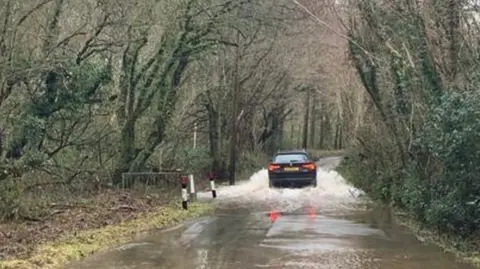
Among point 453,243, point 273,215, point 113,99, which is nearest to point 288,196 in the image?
point 273,215

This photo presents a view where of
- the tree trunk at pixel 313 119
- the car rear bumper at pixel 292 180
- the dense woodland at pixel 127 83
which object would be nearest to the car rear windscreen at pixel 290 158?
the car rear bumper at pixel 292 180

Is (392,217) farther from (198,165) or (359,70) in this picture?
(198,165)

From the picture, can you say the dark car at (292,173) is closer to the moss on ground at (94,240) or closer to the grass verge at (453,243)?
the moss on ground at (94,240)

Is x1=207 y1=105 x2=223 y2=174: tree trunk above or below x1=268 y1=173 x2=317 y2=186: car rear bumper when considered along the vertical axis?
above

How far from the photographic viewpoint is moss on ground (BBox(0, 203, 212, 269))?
10634 millimetres

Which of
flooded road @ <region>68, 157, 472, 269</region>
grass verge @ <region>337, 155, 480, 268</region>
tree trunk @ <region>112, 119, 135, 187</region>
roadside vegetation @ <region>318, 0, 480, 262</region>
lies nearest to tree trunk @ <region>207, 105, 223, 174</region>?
tree trunk @ <region>112, 119, 135, 187</region>

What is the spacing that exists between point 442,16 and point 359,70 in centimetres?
778

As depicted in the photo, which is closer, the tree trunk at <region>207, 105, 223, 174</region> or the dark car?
the dark car

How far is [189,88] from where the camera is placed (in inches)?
1177

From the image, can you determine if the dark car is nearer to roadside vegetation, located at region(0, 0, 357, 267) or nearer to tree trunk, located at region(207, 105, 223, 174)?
roadside vegetation, located at region(0, 0, 357, 267)

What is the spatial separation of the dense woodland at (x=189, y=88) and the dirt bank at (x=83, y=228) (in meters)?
1.22

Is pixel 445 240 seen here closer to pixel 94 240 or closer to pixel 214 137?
pixel 94 240

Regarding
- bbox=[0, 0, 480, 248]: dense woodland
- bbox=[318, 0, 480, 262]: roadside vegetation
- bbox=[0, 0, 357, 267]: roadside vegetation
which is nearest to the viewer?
bbox=[318, 0, 480, 262]: roadside vegetation

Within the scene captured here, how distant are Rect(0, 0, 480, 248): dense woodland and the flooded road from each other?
1.26 m
